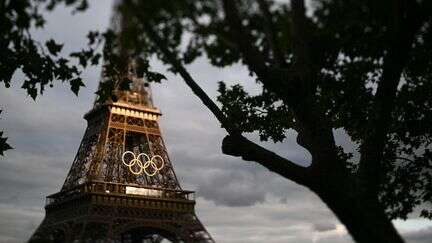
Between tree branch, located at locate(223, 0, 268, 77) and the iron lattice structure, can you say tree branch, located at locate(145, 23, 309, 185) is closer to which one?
tree branch, located at locate(223, 0, 268, 77)

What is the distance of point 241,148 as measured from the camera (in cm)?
916

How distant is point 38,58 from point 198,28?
140 inches

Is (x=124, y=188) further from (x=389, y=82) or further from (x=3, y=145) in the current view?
(x=389, y=82)

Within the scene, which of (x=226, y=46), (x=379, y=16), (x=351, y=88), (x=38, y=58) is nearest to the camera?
(x=226, y=46)

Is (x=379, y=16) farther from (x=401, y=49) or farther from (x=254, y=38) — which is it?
(x=254, y=38)

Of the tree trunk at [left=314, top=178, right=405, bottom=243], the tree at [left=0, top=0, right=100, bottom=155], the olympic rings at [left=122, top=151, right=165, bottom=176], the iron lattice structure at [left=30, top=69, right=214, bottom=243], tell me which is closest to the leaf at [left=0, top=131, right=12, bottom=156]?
the tree at [left=0, top=0, right=100, bottom=155]

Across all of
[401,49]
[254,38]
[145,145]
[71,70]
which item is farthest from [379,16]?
[145,145]

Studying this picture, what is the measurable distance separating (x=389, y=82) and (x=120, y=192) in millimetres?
49052

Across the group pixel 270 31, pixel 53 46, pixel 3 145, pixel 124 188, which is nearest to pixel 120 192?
pixel 124 188

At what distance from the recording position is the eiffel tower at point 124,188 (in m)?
52.4

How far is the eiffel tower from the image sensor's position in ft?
172

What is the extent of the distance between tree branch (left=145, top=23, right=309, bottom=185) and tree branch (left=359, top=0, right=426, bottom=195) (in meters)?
1.10

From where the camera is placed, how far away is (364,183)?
8.57 meters

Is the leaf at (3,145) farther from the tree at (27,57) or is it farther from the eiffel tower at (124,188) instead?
the eiffel tower at (124,188)
